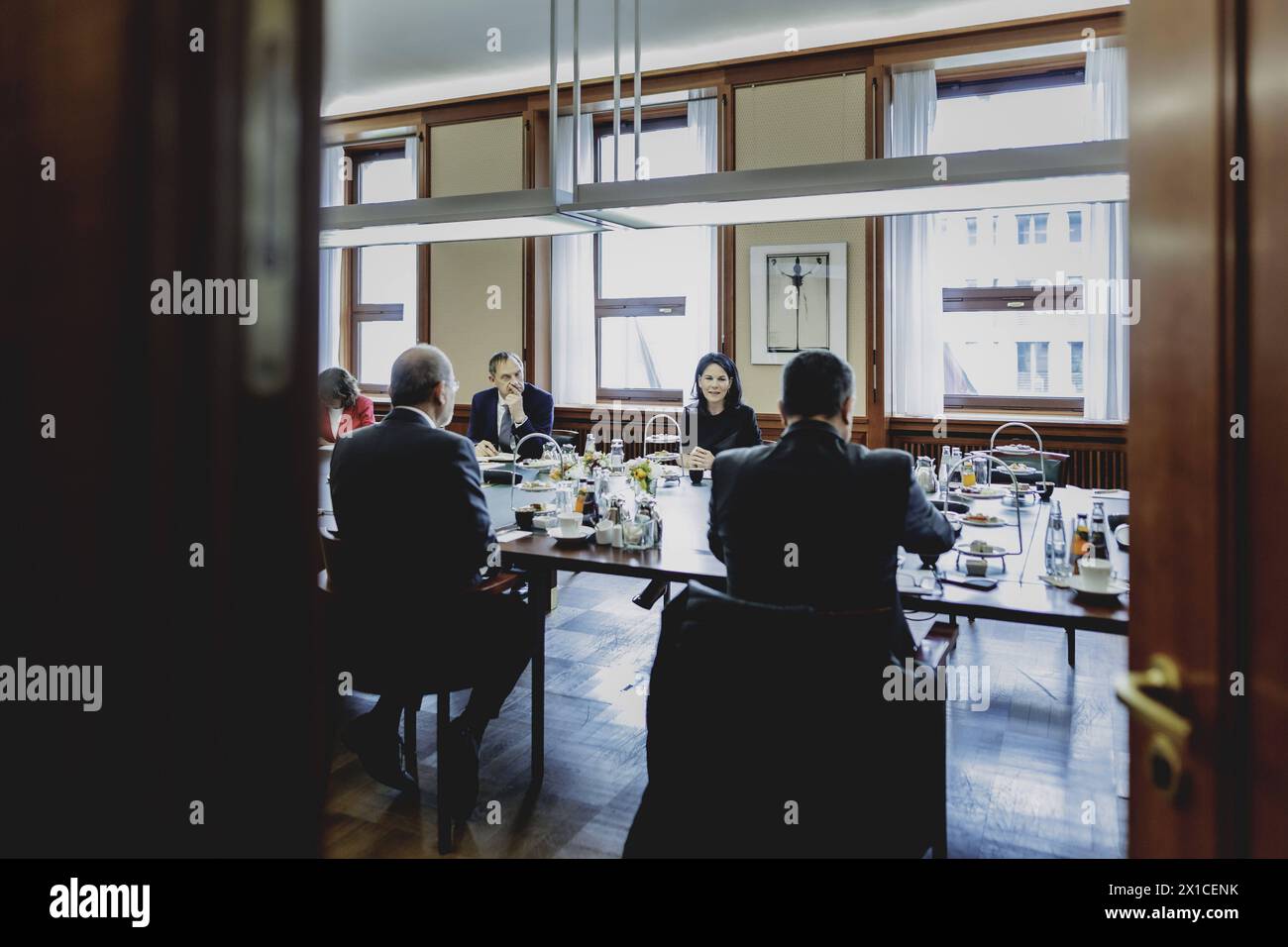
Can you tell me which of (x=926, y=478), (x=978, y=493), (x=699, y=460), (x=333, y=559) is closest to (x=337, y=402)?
(x=699, y=460)

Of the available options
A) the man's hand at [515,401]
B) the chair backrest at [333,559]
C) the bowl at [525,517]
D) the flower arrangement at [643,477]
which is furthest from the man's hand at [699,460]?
the chair backrest at [333,559]

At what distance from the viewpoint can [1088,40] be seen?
5285 mm

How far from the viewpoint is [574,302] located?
688 cm

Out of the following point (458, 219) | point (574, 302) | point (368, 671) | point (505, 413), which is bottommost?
point (368, 671)

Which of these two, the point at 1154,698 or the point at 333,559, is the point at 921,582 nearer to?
the point at 1154,698

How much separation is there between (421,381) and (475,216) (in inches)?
42.2

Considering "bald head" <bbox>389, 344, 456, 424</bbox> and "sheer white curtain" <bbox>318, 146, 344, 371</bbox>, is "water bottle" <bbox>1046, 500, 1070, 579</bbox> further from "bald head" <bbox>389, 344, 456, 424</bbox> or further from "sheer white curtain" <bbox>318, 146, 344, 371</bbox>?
"sheer white curtain" <bbox>318, 146, 344, 371</bbox>

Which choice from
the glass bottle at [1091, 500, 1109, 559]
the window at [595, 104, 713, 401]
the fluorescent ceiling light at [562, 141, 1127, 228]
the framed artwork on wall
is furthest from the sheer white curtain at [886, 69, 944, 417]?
the glass bottle at [1091, 500, 1109, 559]

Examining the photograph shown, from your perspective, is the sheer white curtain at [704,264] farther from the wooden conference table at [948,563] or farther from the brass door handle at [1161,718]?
the brass door handle at [1161,718]

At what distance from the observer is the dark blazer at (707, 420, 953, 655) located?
1.98 m

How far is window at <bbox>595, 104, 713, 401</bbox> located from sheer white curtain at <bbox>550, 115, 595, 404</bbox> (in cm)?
Answer: 7

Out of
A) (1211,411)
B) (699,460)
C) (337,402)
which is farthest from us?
(337,402)

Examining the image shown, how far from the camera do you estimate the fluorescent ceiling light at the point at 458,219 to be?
3.27m
